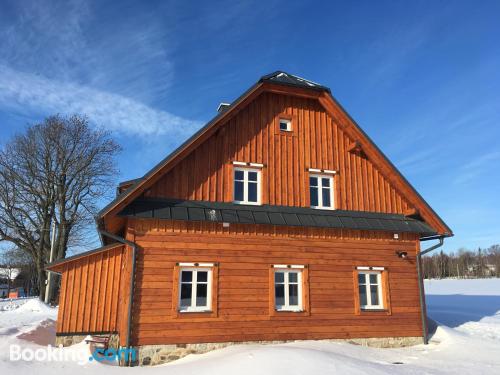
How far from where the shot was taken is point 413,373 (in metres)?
8.91

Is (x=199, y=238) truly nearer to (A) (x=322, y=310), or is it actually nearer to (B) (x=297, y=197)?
(B) (x=297, y=197)

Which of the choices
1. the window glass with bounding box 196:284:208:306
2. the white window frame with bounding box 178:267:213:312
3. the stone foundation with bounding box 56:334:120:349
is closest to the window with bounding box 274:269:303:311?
the white window frame with bounding box 178:267:213:312

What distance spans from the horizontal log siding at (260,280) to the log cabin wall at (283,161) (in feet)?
3.71

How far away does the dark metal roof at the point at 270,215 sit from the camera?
11.4 metres

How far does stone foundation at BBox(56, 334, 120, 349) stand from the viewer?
11.5 m

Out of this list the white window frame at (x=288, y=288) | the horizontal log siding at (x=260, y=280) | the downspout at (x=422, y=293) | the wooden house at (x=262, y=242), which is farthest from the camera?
the downspout at (x=422, y=293)

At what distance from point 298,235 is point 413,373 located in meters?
5.07

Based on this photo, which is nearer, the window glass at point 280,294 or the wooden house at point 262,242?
the wooden house at point 262,242

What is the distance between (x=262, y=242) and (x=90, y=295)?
213 inches

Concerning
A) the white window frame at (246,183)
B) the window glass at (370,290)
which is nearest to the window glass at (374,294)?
the window glass at (370,290)

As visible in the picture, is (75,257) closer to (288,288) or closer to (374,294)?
(288,288)

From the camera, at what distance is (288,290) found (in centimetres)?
1236

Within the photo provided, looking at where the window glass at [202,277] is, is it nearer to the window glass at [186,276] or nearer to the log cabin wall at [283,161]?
the window glass at [186,276]

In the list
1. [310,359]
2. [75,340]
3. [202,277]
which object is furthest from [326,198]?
[75,340]
